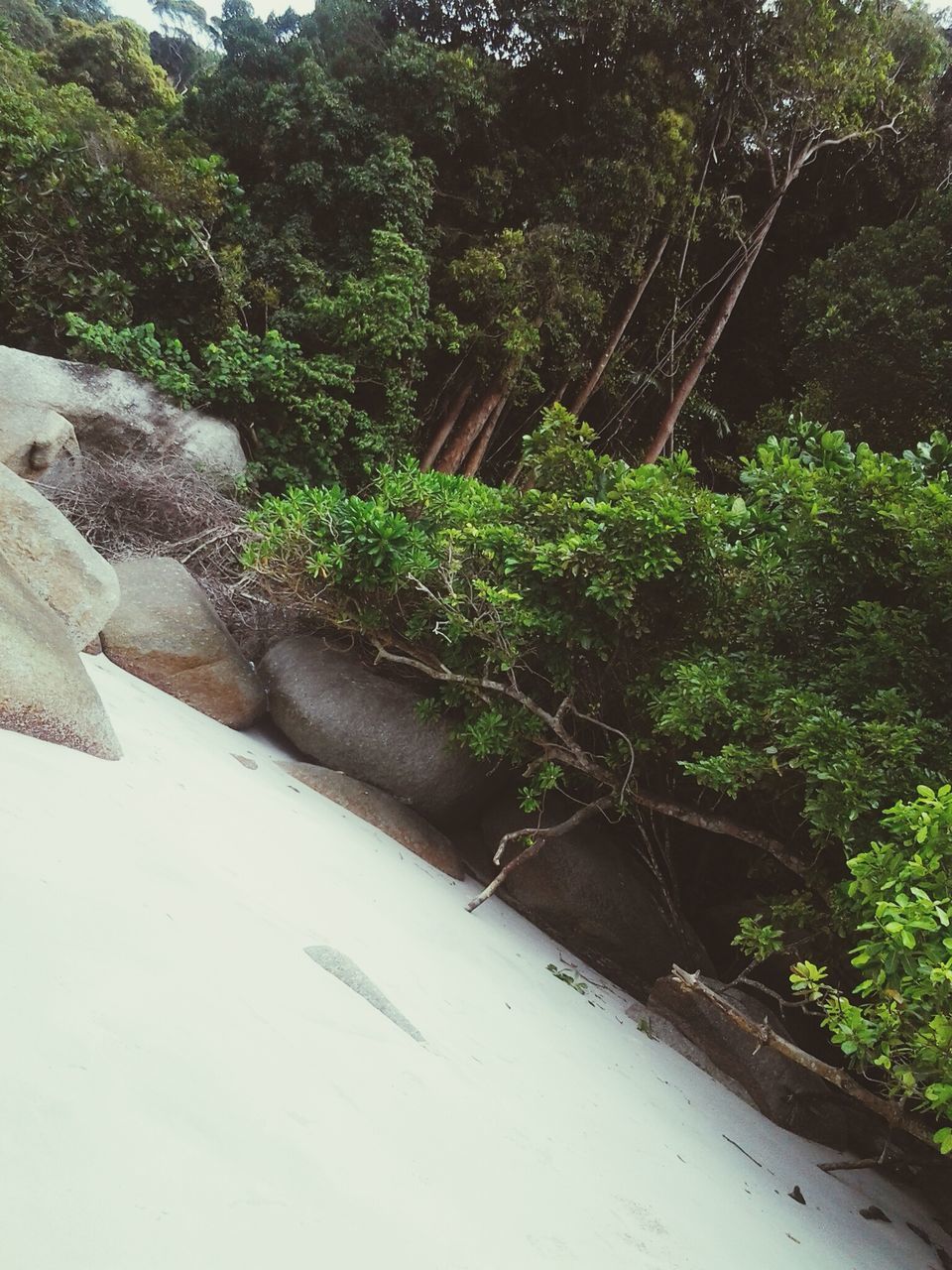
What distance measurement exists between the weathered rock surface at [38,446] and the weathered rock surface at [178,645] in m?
1.65

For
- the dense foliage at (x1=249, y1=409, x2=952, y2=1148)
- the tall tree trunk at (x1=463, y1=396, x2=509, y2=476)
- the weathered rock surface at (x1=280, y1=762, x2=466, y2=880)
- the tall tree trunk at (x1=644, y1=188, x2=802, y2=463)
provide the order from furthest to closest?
1. the tall tree trunk at (x1=644, y1=188, x2=802, y2=463)
2. the tall tree trunk at (x1=463, y1=396, x2=509, y2=476)
3. the weathered rock surface at (x1=280, y1=762, x2=466, y2=880)
4. the dense foliage at (x1=249, y1=409, x2=952, y2=1148)

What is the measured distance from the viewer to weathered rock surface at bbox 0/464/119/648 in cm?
431

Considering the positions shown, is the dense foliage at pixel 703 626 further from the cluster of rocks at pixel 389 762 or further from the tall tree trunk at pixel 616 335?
the tall tree trunk at pixel 616 335

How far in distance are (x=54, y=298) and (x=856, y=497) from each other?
993cm

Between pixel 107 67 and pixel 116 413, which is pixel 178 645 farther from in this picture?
pixel 107 67

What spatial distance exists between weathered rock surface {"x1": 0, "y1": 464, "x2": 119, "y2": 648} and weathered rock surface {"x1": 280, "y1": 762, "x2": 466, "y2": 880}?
1.79 m

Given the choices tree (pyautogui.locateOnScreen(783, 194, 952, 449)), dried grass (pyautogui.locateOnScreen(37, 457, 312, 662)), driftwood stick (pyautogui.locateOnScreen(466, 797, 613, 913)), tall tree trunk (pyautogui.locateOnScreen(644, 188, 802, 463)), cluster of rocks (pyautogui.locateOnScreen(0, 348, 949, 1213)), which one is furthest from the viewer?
tall tree trunk (pyautogui.locateOnScreen(644, 188, 802, 463))

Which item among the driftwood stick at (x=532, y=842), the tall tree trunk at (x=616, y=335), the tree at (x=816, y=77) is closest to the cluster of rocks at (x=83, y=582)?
the driftwood stick at (x=532, y=842)

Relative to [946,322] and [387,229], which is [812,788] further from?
[387,229]

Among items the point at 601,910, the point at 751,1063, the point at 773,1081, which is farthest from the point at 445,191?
the point at 773,1081

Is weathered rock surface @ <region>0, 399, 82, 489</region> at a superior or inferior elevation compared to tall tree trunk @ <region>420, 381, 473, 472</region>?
inferior

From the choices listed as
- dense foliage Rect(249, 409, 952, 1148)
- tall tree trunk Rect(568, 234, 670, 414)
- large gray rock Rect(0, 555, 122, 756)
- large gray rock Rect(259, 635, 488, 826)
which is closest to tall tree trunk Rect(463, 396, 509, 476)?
tall tree trunk Rect(568, 234, 670, 414)

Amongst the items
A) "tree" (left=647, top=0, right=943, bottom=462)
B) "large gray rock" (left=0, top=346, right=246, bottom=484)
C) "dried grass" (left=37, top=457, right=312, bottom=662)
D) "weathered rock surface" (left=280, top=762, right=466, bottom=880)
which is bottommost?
"weathered rock surface" (left=280, top=762, right=466, bottom=880)

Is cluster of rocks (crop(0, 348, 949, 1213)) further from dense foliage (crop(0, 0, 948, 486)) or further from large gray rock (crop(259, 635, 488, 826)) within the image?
dense foliage (crop(0, 0, 948, 486))
